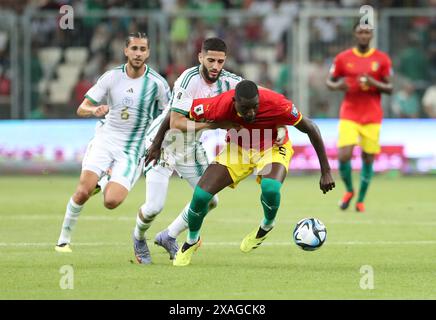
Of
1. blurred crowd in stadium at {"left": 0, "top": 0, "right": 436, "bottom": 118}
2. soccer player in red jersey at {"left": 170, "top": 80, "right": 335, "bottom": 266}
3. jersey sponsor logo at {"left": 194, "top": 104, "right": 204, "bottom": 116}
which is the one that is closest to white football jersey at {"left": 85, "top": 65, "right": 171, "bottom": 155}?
soccer player in red jersey at {"left": 170, "top": 80, "right": 335, "bottom": 266}

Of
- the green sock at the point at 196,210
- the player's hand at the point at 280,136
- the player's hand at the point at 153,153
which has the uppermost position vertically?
the player's hand at the point at 280,136

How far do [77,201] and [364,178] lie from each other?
635 cm

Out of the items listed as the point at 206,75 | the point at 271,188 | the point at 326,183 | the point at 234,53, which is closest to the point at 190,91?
the point at 206,75

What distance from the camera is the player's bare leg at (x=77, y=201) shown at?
39.2ft

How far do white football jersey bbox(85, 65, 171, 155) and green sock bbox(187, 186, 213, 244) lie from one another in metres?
1.64

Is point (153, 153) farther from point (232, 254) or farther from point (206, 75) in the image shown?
point (232, 254)

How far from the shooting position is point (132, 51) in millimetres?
12117

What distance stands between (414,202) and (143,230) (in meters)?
7.79

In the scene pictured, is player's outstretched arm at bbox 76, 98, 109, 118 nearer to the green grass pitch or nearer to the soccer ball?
the green grass pitch

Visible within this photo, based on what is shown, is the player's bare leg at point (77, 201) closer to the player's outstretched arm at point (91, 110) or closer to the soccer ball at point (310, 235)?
the player's outstretched arm at point (91, 110)

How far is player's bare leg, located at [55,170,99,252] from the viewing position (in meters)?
12.0

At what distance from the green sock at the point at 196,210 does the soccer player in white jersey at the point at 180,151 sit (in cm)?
48

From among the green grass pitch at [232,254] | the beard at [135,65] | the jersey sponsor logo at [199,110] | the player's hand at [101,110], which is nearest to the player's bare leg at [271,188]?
the green grass pitch at [232,254]

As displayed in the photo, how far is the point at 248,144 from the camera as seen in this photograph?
11375 millimetres
